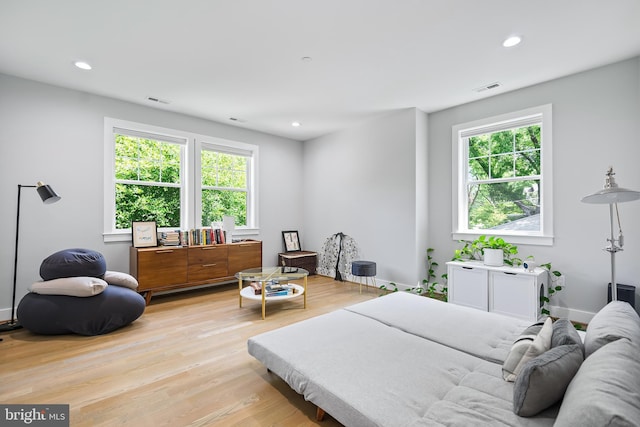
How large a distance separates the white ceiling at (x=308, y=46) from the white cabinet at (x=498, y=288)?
2174 mm

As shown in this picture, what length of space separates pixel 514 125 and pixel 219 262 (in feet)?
14.5

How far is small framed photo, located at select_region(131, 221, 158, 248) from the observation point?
4035mm

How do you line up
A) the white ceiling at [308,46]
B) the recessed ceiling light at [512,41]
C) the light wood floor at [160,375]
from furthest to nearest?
the recessed ceiling light at [512,41] → the white ceiling at [308,46] → the light wood floor at [160,375]

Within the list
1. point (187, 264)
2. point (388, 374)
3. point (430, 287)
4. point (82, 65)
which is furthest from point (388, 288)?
point (82, 65)

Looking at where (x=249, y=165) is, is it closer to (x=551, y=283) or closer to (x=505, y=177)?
(x=505, y=177)

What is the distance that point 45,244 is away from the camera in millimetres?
3520

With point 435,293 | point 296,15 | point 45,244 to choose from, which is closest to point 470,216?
point 435,293

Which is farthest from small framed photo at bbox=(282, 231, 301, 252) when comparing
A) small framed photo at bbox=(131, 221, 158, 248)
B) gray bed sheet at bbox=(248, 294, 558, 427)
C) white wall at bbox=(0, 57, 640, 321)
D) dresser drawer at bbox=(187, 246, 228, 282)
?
gray bed sheet at bbox=(248, 294, 558, 427)

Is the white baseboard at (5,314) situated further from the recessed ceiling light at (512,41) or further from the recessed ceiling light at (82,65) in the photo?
the recessed ceiling light at (512,41)

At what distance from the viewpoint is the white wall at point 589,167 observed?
2980mm

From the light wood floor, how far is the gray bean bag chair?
10 cm

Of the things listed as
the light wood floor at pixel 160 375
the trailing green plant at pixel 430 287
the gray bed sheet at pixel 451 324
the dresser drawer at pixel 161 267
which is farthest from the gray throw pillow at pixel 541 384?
Answer: the dresser drawer at pixel 161 267

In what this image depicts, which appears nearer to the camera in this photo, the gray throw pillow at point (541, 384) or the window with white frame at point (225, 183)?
the gray throw pillow at point (541, 384)

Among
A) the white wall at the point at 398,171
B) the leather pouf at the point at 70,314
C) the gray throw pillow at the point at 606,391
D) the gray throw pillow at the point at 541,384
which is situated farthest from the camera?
the white wall at the point at 398,171
